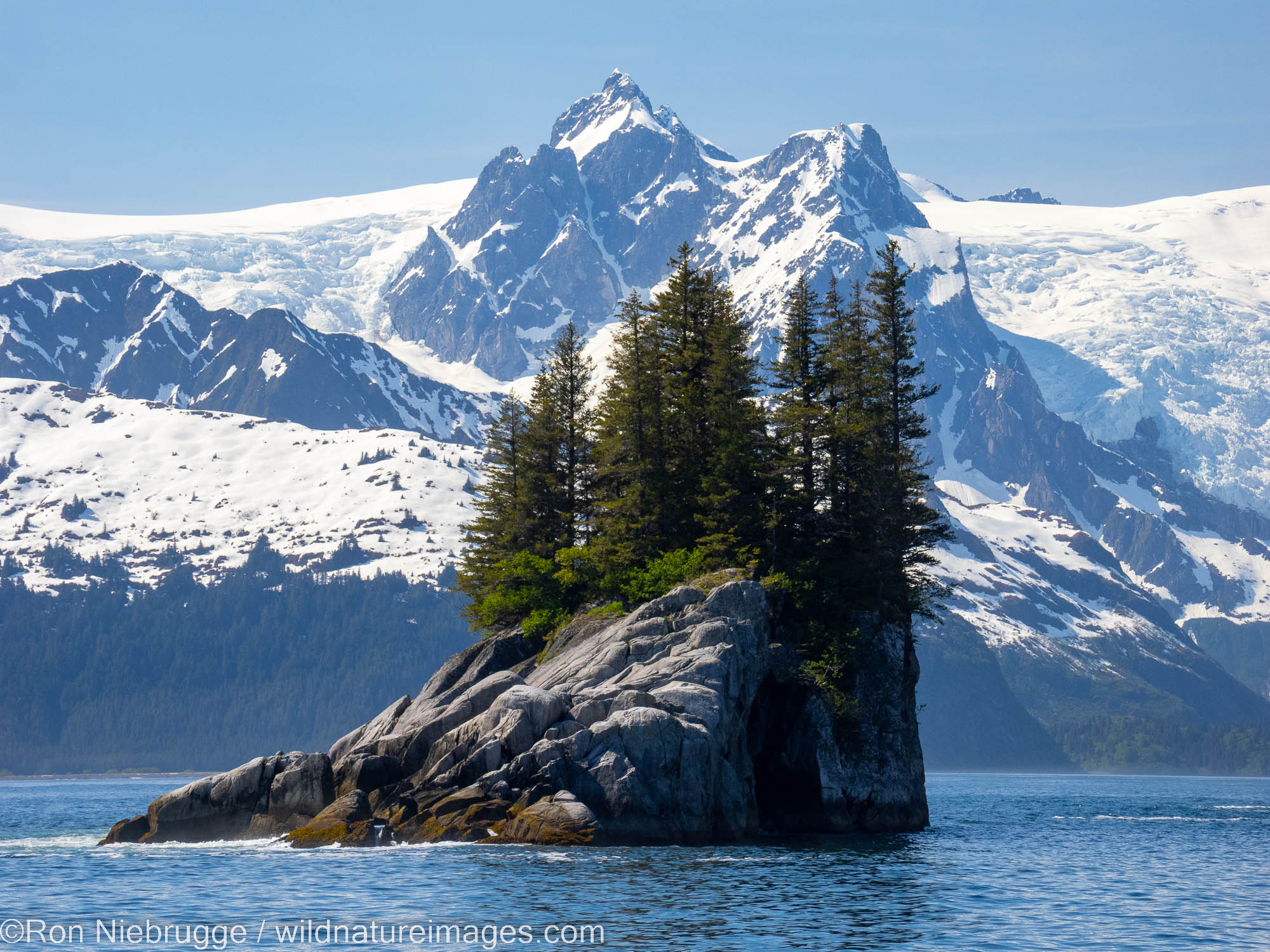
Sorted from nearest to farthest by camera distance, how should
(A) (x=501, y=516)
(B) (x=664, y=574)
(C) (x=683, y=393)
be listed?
(B) (x=664, y=574)
(C) (x=683, y=393)
(A) (x=501, y=516)

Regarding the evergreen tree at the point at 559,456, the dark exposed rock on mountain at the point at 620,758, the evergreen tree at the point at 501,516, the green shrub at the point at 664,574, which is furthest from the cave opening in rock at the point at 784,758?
the evergreen tree at the point at 501,516

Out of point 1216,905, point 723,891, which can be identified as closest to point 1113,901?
point 1216,905

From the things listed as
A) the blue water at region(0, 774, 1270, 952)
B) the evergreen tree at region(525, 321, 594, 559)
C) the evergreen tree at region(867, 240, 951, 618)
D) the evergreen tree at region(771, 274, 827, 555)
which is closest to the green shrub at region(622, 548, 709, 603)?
the evergreen tree at region(771, 274, 827, 555)

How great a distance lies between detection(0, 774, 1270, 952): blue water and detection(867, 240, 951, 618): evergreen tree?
64.0 ft

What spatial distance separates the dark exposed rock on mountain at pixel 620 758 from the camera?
254 ft

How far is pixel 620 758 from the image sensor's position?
7731 cm

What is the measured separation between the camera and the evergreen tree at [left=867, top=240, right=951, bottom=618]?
101 metres

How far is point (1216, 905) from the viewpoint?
201 feet

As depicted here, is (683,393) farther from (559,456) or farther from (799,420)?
(559,456)

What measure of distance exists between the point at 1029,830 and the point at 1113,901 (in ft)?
158

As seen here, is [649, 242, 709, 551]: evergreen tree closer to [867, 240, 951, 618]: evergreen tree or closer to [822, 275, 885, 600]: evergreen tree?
[822, 275, 885, 600]: evergreen tree

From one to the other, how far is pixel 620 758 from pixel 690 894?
57.7 feet

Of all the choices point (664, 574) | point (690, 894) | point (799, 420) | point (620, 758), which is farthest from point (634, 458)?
point (690, 894)

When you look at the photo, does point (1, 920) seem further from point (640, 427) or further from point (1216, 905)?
point (640, 427)
